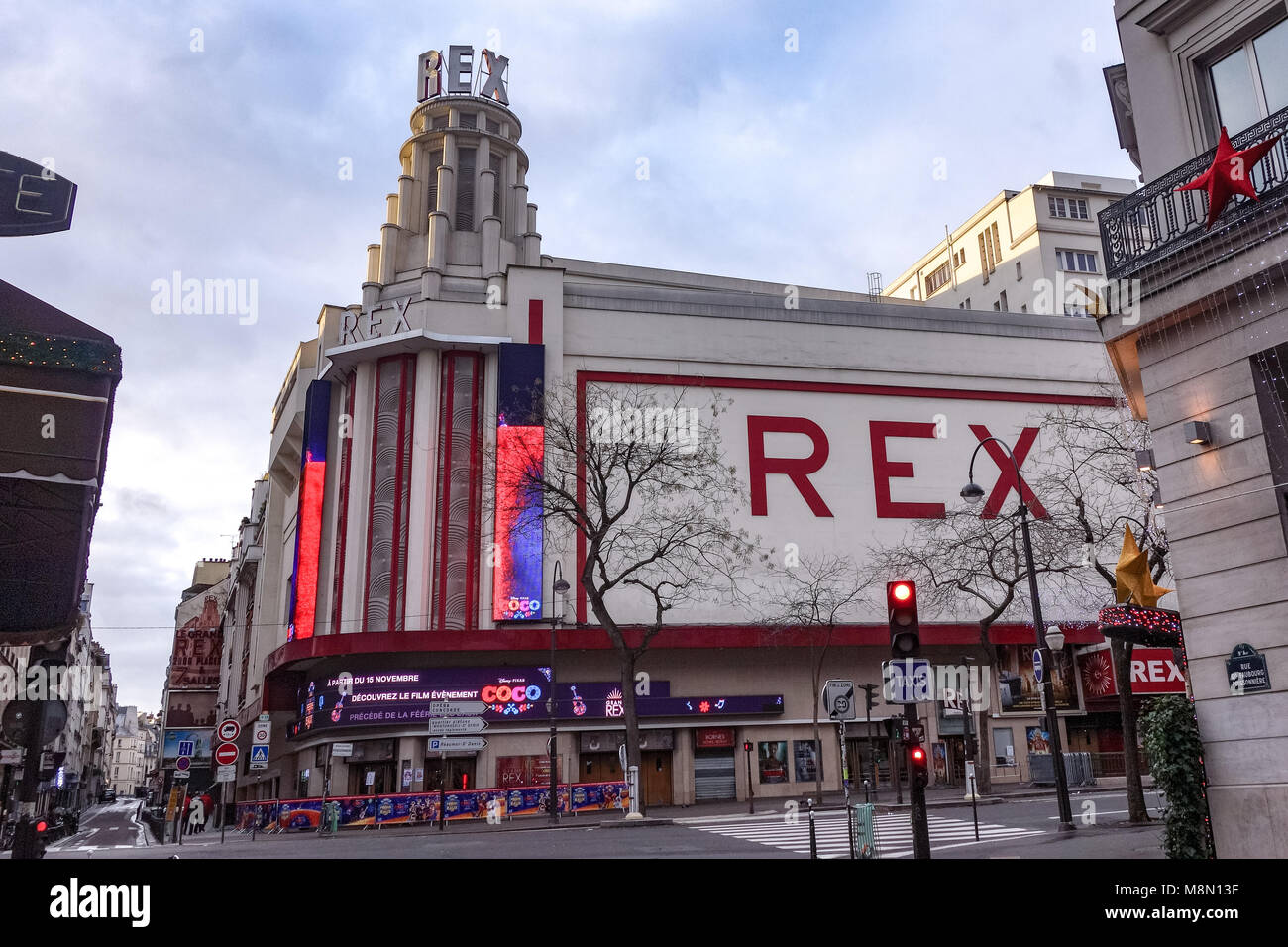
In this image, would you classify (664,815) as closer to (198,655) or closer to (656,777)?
(656,777)

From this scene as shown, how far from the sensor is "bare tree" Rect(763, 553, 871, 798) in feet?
138

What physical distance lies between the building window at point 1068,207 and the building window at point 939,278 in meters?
10.9

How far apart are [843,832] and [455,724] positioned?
11.9 metres

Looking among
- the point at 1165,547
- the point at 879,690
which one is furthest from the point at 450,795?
the point at 1165,547

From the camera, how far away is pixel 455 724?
28562 millimetres

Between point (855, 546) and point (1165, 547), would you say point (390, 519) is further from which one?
point (1165, 547)

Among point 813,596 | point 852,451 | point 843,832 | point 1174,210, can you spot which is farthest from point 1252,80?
point 852,451

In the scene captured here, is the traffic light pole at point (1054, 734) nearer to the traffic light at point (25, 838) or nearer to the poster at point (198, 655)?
the traffic light at point (25, 838)

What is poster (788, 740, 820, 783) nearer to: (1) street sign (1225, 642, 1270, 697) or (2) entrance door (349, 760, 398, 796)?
(2) entrance door (349, 760, 398, 796)

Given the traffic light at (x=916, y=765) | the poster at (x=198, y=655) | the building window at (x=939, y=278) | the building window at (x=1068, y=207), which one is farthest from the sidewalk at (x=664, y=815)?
the poster at (x=198, y=655)

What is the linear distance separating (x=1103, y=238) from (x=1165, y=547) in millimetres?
10879
